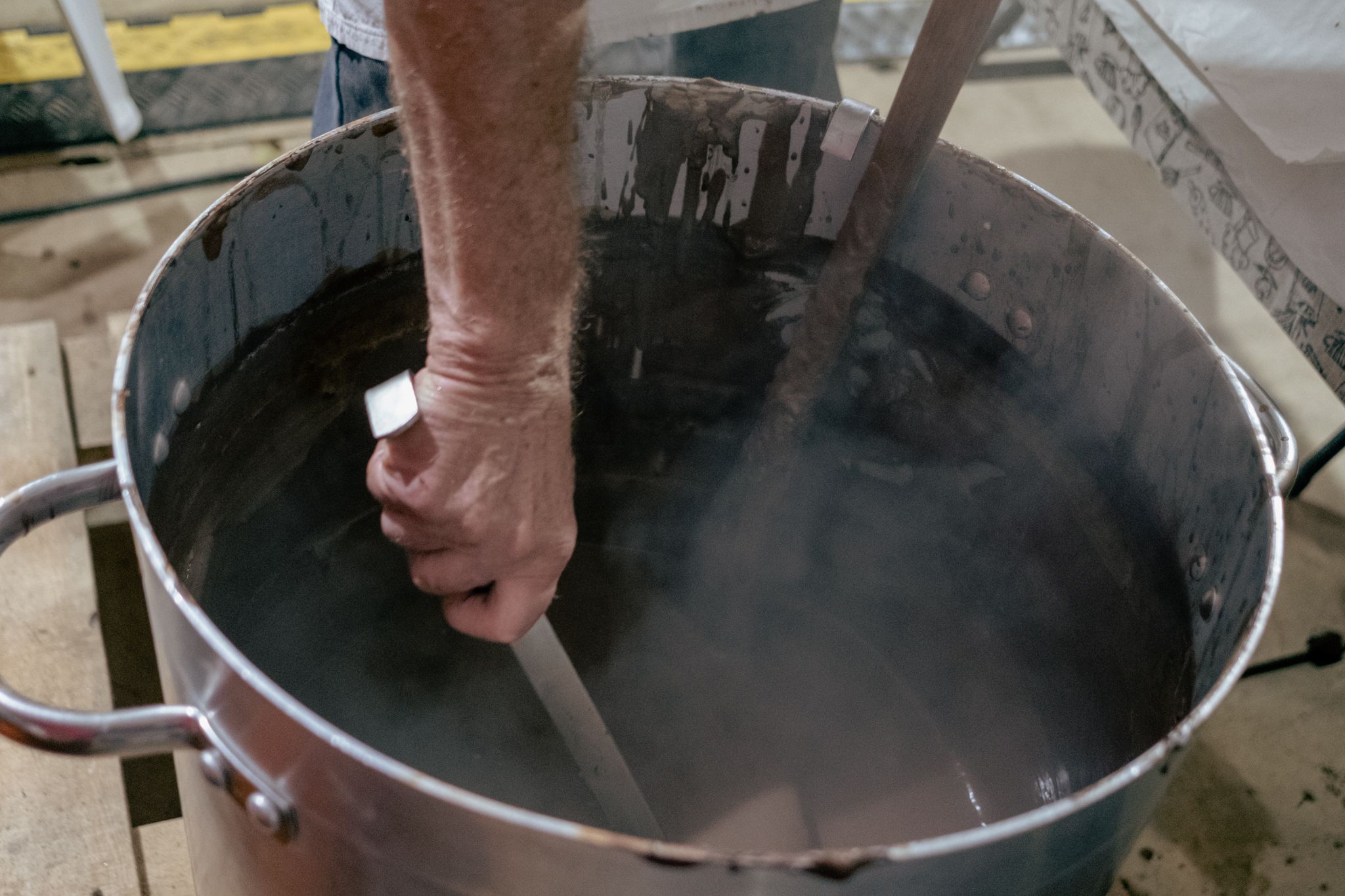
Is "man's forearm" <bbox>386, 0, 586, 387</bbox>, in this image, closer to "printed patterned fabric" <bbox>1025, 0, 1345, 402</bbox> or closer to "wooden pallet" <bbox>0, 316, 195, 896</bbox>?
"wooden pallet" <bbox>0, 316, 195, 896</bbox>

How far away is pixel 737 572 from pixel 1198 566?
1.58 ft

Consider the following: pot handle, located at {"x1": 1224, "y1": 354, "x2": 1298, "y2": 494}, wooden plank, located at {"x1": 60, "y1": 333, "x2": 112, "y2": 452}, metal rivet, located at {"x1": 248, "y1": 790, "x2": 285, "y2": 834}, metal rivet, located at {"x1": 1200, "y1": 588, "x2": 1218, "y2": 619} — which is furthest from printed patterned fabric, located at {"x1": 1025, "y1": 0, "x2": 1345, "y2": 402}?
wooden plank, located at {"x1": 60, "y1": 333, "x2": 112, "y2": 452}

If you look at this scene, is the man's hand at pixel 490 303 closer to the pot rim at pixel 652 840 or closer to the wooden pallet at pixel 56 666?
the pot rim at pixel 652 840

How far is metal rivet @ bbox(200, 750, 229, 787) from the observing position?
1.61ft

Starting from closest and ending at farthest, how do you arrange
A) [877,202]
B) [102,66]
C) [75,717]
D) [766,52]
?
1. [75,717]
2. [877,202]
3. [766,52]
4. [102,66]

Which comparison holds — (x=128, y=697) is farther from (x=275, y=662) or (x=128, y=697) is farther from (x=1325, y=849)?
(x=1325, y=849)

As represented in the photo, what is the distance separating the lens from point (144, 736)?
19.2 inches

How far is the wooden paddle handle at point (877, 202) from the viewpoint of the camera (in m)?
0.71

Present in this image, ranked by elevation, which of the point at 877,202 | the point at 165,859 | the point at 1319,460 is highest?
the point at 877,202

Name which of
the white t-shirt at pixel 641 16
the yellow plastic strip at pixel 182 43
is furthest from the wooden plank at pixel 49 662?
the yellow plastic strip at pixel 182 43

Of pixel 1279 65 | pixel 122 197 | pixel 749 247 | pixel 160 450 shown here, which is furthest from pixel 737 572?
pixel 122 197

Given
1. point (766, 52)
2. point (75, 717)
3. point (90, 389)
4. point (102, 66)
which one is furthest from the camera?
point (102, 66)

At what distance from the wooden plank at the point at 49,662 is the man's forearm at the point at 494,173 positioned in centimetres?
45

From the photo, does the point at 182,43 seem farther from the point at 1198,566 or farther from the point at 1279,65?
the point at 1198,566
